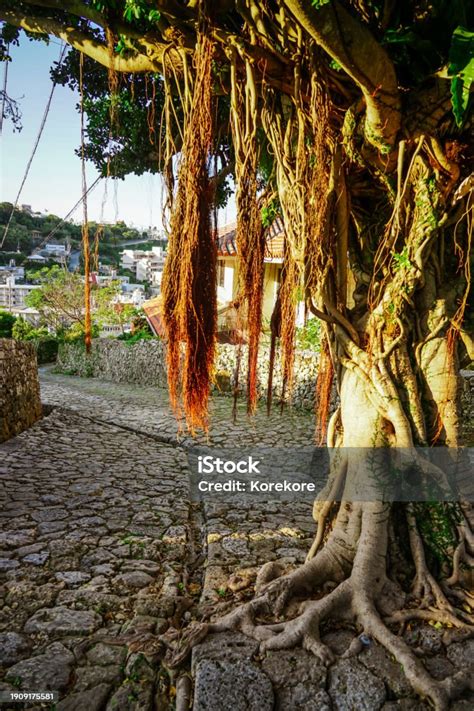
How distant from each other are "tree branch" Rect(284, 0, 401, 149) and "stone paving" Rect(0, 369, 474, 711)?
11.4 feet

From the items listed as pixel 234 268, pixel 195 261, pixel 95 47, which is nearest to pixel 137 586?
pixel 195 261

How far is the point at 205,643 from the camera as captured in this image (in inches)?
122

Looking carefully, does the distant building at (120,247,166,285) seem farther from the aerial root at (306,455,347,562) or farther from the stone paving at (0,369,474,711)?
the aerial root at (306,455,347,562)

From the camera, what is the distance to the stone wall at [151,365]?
40.8 ft

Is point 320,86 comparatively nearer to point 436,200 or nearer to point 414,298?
point 436,200

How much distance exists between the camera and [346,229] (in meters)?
3.76

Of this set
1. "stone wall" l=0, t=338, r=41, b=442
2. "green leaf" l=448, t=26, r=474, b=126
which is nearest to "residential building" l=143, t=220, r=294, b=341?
"stone wall" l=0, t=338, r=41, b=442

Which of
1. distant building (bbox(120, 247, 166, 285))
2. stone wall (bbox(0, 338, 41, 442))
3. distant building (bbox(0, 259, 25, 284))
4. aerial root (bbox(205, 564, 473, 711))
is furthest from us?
distant building (bbox(120, 247, 166, 285))

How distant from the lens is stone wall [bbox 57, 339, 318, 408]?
1244cm

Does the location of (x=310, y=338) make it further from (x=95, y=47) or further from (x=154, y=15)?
(x=154, y=15)

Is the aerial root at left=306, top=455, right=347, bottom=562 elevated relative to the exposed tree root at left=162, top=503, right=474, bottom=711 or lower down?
elevated

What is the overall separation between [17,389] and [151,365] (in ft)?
28.3

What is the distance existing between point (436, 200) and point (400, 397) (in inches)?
60.7

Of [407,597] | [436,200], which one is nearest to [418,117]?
[436,200]
